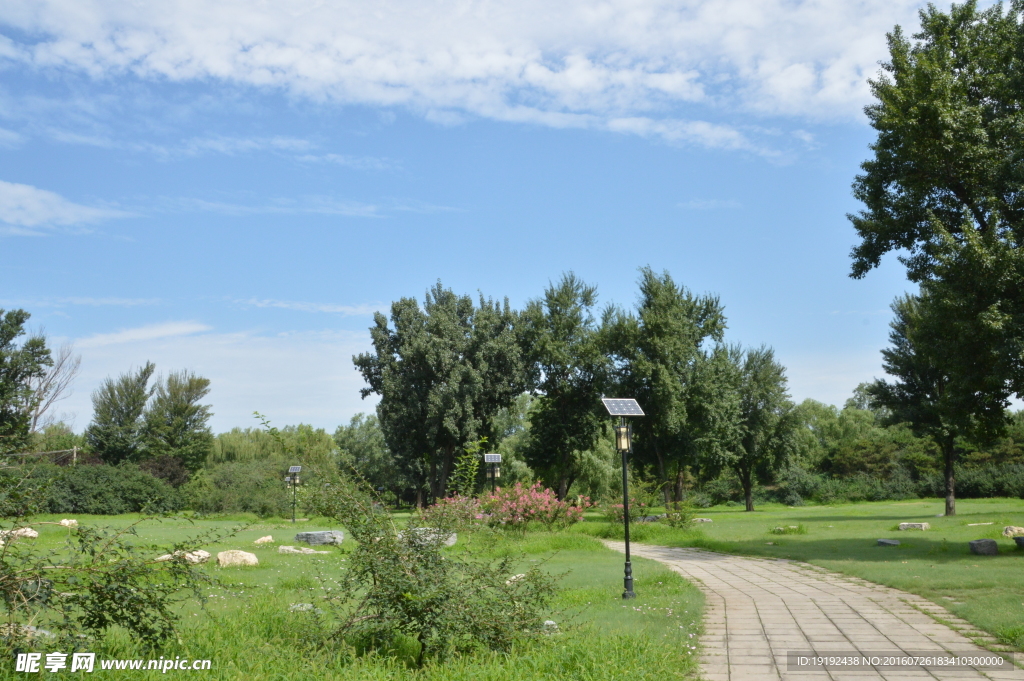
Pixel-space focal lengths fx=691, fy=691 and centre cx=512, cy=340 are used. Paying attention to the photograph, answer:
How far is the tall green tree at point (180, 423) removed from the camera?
41.3m

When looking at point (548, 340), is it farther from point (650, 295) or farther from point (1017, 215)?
point (1017, 215)

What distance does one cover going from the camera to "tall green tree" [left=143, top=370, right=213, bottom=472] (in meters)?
41.3

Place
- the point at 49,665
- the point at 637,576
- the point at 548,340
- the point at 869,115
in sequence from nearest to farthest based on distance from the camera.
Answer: the point at 49,665 → the point at 637,576 → the point at 869,115 → the point at 548,340

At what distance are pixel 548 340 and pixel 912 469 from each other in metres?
28.9

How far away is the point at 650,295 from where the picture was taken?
3672 cm

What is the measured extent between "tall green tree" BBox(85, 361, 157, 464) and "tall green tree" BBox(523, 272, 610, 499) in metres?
23.4

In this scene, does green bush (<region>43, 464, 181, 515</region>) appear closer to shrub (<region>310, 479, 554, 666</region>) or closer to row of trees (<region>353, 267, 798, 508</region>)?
row of trees (<region>353, 267, 798, 508</region>)

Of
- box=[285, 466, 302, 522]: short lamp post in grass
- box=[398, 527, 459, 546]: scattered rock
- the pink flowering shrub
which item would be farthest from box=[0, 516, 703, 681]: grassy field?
the pink flowering shrub

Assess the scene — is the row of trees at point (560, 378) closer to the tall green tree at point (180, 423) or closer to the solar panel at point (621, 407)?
the tall green tree at point (180, 423)

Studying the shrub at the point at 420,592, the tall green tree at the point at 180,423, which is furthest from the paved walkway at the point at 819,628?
the tall green tree at the point at 180,423

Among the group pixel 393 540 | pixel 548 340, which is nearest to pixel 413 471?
pixel 548 340

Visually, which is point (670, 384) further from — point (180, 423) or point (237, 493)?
point (180, 423)

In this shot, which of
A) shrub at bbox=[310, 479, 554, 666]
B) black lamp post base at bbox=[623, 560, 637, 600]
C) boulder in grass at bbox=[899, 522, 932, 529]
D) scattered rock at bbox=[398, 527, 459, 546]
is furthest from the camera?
boulder in grass at bbox=[899, 522, 932, 529]

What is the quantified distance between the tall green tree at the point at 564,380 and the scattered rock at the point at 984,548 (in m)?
21.7
